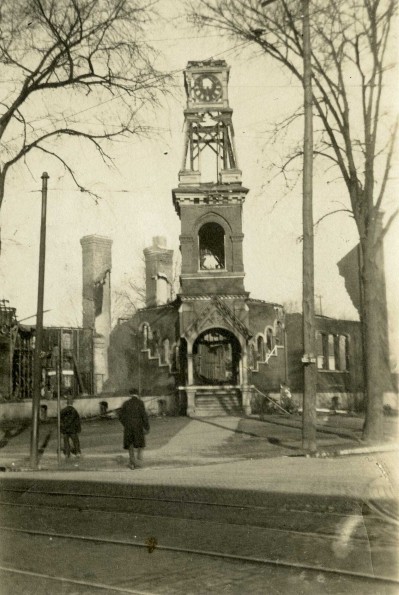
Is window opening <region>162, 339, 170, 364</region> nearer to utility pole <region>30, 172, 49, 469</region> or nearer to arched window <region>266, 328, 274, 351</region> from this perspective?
arched window <region>266, 328, 274, 351</region>

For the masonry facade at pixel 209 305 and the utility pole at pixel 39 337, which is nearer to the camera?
the utility pole at pixel 39 337

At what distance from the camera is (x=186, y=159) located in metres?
31.4

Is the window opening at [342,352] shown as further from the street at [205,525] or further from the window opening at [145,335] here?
the street at [205,525]

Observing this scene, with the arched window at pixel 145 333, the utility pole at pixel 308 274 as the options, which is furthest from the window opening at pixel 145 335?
the utility pole at pixel 308 274

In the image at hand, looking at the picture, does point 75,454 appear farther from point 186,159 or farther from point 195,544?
point 186,159

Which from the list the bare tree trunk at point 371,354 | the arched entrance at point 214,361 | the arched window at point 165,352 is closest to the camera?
the bare tree trunk at point 371,354

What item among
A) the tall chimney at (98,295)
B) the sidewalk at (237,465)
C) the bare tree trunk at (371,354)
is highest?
the tall chimney at (98,295)

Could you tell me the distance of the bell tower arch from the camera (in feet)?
101

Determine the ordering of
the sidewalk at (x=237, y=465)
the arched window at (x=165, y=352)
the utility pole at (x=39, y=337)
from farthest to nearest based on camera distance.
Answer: the arched window at (x=165, y=352) < the utility pole at (x=39, y=337) < the sidewalk at (x=237, y=465)

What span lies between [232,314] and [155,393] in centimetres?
688

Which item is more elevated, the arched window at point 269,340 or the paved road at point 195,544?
the arched window at point 269,340

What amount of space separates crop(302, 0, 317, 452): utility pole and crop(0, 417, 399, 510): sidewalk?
0.76 metres

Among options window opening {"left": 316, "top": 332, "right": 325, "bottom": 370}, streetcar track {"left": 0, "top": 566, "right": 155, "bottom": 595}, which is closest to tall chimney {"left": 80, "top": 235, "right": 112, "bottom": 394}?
window opening {"left": 316, "top": 332, "right": 325, "bottom": 370}

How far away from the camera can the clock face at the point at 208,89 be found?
31562 millimetres
